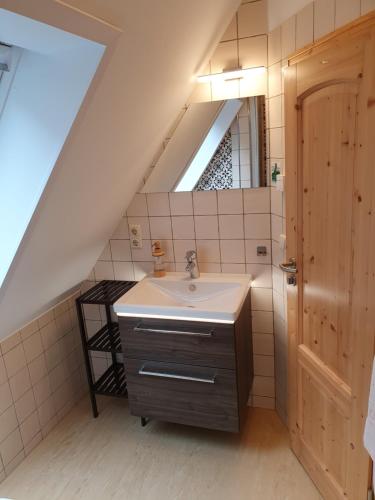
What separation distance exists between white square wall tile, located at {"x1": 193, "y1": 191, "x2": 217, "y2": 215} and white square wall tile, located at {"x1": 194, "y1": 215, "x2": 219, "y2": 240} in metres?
0.03

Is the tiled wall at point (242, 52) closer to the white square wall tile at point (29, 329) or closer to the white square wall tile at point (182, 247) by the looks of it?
the white square wall tile at point (182, 247)

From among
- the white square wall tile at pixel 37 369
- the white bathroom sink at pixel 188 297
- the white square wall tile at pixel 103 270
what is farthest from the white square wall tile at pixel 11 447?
the white square wall tile at pixel 103 270

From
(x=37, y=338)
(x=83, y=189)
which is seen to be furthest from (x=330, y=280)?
(x=37, y=338)

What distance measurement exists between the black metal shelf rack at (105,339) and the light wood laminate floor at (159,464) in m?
0.22

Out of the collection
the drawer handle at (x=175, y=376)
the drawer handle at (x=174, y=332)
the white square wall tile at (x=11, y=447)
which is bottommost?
the white square wall tile at (x=11, y=447)

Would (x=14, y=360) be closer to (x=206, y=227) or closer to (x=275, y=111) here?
(x=206, y=227)

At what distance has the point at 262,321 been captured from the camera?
2.28 metres

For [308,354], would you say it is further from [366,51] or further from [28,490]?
[28,490]

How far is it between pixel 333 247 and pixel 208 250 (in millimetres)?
929

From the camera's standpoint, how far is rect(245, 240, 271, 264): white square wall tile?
215 cm

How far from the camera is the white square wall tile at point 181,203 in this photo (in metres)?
2.23

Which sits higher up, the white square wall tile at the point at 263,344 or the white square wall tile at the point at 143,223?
the white square wall tile at the point at 143,223

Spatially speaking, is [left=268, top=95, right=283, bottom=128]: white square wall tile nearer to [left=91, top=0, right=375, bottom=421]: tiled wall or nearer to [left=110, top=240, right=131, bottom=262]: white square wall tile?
[left=91, top=0, right=375, bottom=421]: tiled wall

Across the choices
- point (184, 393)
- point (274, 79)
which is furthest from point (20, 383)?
point (274, 79)
